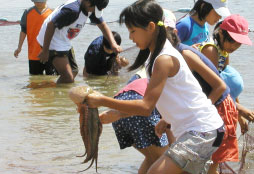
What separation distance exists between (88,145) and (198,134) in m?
0.63

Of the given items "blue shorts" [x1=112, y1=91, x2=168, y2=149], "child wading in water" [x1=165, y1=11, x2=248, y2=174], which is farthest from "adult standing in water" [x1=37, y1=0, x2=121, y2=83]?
"child wading in water" [x1=165, y1=11, x2=248, y2=174]

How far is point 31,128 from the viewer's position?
615 centimetres

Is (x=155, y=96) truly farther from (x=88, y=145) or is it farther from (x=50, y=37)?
(x=50, y=37)

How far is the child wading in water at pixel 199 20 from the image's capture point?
4.66 m

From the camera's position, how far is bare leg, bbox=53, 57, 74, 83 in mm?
8547

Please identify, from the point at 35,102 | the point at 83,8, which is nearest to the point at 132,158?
the point at 35,102

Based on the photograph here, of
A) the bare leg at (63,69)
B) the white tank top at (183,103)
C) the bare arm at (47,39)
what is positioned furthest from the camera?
the bare leg at (63,69)

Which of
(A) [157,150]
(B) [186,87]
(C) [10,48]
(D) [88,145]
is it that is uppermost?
(B) [186,87]

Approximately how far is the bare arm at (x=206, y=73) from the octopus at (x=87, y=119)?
28.8 inches

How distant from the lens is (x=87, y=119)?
326 cm

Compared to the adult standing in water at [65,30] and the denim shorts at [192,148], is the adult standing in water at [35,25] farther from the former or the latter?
the denim shorts at [192,148]

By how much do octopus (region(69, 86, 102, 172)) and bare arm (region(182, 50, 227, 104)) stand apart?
28.8 inches

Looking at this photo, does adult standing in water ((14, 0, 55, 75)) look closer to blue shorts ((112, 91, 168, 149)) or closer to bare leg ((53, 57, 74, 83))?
bare leg ((53, 57, 74, 83))

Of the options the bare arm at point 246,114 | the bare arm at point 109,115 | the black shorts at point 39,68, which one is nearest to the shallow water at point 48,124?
the black shorts at point 39,68
